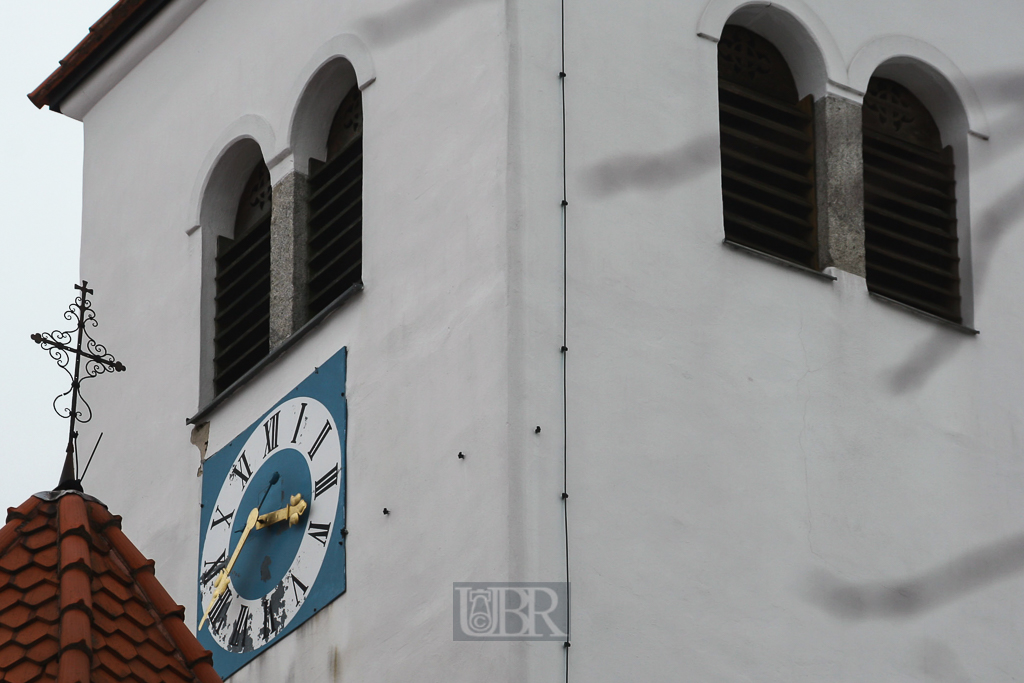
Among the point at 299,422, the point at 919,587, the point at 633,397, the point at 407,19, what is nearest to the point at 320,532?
the point at 299,422

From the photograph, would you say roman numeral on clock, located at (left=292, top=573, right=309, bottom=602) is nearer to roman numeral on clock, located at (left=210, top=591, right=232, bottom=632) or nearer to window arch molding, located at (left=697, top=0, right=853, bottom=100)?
roman numeral on clock, located at (left=210, top=591, right=232, bottom=632)

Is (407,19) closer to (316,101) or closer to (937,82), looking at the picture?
(316,101)

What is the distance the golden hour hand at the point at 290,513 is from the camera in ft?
49.7

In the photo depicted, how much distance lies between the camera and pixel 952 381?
15477 mm

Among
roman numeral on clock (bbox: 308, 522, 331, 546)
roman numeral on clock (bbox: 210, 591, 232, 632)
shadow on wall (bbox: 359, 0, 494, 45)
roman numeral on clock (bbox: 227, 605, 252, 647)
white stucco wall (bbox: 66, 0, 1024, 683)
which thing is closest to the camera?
white stucco wall (bbox: 66, 0, 1024, 683)

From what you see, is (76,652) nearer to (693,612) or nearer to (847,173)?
(693,612)

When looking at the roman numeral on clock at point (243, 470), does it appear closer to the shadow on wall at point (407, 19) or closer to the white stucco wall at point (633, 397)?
the white stucco wall at point (633, 397)

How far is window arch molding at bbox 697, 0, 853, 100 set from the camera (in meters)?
16.0

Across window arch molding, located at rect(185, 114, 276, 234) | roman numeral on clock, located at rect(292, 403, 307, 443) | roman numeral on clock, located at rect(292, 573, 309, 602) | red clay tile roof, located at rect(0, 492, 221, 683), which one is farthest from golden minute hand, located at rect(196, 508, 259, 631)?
window arch molding, located at rect(185, 114, 276, 234)

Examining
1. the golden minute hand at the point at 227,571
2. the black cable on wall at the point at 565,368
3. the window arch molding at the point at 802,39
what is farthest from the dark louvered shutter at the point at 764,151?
the golden minute hand at the point at 227,571

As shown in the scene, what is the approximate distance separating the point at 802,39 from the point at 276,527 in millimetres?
4346

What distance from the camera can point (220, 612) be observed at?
15602mm

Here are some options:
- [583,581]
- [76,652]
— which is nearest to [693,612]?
[583,581]

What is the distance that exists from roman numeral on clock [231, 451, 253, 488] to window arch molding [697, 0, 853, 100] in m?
3.93
